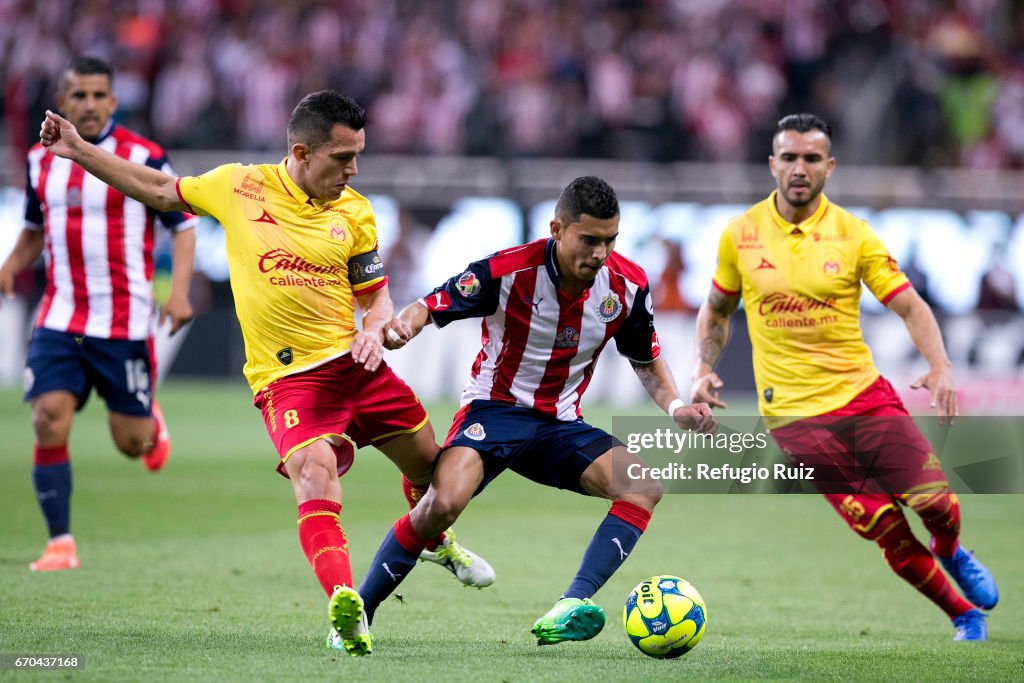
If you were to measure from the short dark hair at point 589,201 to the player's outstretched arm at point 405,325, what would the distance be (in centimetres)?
70

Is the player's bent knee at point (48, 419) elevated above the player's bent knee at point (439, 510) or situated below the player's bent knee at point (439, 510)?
above

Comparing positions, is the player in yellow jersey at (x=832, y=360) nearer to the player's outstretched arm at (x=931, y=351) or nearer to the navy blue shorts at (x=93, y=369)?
the player's outstretched arm at (x=931, y=351)

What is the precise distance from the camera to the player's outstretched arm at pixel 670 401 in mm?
5887

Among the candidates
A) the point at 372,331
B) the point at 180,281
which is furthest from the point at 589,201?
the point at 180,281

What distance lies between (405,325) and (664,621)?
155 centimetres

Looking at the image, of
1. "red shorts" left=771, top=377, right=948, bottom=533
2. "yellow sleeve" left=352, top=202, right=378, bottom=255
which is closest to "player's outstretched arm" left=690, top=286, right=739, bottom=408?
"red shorts" left=771, top=377, right=948, bottom=533

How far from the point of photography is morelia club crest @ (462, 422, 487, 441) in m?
5.98

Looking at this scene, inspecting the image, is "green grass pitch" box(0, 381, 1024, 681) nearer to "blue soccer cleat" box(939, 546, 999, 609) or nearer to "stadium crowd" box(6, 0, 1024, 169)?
"blue soccer cleat" box(939, 546, 999, 609)

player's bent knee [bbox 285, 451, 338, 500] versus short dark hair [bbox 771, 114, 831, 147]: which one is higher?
short dark hair [bbox 771, 114, 831, 147]

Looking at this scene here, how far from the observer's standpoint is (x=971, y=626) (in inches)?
258

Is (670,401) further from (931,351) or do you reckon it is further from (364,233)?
(364,233)

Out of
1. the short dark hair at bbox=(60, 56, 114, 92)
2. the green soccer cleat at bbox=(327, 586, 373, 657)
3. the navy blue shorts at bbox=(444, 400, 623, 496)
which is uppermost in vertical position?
the short dark hair at bbox=(60, 56, 114, 92)

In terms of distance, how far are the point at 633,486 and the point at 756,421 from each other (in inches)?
67.7

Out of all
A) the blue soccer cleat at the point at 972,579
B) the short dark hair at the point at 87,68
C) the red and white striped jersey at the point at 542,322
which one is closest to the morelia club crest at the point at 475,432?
the red and white striped jersey at the point at 542,322
